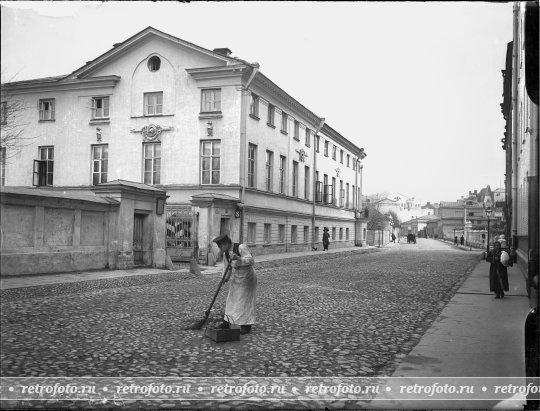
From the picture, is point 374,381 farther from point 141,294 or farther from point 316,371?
point 141,294

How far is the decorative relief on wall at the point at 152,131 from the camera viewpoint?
19828mm

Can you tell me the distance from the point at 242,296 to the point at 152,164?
53.3 ft

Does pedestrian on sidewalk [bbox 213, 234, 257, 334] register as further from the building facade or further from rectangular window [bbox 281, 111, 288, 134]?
the building facade

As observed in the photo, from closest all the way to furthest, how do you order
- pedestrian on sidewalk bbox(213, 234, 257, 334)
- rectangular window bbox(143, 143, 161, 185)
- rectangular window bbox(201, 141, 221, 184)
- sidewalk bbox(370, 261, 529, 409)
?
sidewalk bbox(370, 261, 529, 409) → pedestrian on sidewalk bbox(213, 234, 257, 334) → rectangular window bbox(201, 141, 221, 184) → rectangular window bbox(143, 143, 161, 185)

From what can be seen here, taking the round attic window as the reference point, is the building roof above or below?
below

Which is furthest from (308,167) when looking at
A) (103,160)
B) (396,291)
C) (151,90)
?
(103,160)

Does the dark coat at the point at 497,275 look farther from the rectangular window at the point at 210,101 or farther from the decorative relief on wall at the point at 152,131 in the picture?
the decorative relief on wall at the point at 152,131

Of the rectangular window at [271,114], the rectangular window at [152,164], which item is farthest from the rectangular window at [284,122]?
the rectangular window at [152,164]

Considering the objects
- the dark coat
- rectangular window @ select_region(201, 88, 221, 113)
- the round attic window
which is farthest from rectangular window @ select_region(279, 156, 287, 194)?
the round attic window

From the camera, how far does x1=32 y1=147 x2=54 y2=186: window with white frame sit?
21.5 metres

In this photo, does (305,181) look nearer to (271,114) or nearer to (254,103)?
(271,114)

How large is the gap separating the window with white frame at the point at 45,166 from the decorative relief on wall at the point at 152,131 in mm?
5014

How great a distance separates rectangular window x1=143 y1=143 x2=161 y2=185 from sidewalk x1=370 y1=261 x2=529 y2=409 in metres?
14.9

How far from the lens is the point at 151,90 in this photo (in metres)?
19.6
